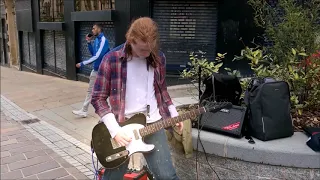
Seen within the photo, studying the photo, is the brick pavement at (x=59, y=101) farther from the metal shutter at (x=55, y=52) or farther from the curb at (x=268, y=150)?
the curb at (x=268, y=150)

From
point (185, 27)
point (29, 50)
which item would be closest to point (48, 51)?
point (29, 50)

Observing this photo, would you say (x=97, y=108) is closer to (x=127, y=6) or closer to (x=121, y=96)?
(x=121, y=96)

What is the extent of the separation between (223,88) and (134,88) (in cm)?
129

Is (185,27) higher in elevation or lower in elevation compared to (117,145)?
higher

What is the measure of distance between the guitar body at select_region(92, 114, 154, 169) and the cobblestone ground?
1.53 meters

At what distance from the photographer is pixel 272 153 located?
2.85 meters

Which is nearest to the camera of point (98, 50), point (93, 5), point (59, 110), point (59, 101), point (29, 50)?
point (98, 50)

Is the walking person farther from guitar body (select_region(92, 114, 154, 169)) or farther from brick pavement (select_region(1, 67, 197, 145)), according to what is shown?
guitar body (select_region(92, 114, 154, 169))

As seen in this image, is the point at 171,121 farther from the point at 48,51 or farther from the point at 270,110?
the point at 48,51

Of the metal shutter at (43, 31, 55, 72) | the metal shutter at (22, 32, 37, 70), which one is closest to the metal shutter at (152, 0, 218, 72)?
the metal shutter at (43, 31, 55, 72)

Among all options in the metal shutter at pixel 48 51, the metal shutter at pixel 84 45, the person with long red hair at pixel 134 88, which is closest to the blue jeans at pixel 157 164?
the person with long red hair at pixel 134 88

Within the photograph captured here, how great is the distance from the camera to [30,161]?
4414mm

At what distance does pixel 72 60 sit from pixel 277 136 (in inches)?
391

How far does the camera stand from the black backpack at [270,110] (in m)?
2.95
